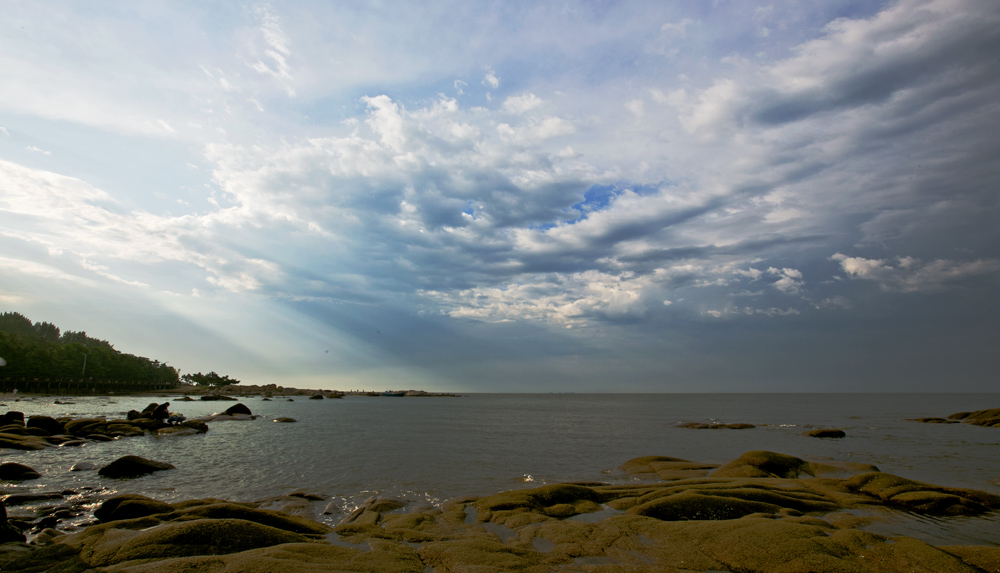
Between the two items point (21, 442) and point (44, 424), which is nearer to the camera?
point (21, 442)

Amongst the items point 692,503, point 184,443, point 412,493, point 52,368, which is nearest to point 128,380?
point 52,368

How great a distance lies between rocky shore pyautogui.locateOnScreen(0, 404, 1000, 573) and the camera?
31.0 feet

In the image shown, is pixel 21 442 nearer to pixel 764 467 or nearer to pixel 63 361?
pixel 764 467

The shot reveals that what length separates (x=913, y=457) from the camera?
29234 mm

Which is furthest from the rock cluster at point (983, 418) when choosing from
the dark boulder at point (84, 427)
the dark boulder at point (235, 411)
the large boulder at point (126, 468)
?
the dark boulder at point (235, 411)

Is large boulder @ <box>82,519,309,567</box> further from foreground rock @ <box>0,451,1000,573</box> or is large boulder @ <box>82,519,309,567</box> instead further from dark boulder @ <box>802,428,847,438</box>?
dark boulder @ <box>802,428,847,438</box>

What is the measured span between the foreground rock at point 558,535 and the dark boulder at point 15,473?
11.7 metres

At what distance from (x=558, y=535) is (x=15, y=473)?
24.1 m

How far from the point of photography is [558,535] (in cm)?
1234

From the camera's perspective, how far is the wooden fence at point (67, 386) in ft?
377

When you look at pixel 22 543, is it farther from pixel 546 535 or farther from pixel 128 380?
pixel 128 380

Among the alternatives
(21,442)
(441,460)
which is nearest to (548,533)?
(441,460)

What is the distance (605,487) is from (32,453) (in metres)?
33.7

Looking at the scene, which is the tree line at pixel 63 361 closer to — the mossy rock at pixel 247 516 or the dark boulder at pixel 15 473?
the dark boulder at pixel 15 473
